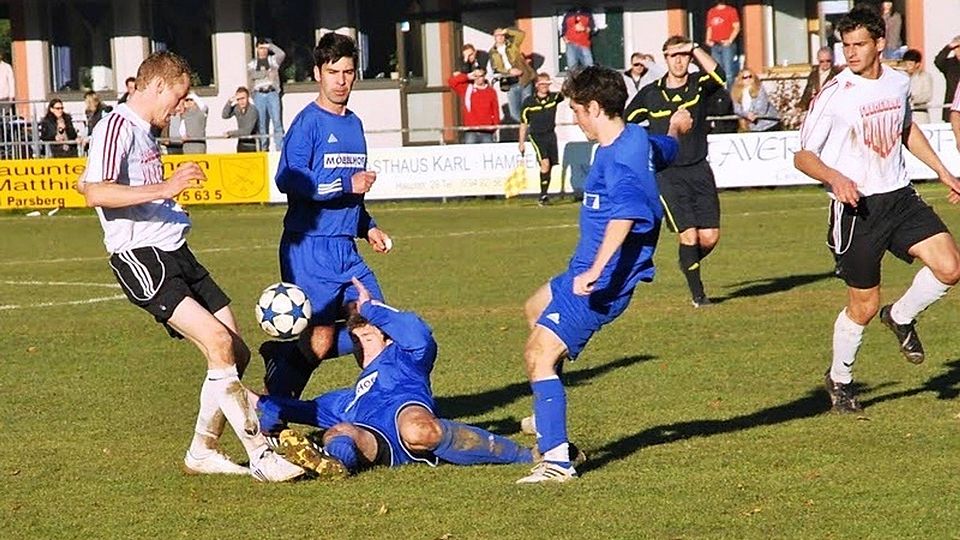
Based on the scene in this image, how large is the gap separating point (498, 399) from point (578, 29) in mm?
23736

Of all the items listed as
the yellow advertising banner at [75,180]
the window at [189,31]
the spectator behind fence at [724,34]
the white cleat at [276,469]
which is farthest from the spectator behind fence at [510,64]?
the white cleat at [276,469]

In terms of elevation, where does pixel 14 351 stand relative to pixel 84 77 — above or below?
below

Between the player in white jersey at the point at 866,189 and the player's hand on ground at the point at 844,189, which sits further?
the player in white jersey at the point at 866,189

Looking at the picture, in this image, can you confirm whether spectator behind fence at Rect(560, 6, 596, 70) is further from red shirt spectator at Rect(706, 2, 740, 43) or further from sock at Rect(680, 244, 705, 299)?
sock at Rect(680, 244, 705, 299)

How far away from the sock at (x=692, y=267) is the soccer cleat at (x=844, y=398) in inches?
213

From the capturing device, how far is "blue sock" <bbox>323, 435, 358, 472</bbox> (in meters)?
8.30

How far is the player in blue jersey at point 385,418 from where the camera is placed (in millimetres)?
8367

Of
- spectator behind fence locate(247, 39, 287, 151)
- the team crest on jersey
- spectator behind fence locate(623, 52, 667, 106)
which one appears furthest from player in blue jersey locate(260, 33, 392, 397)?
spectator behind fence locate(247, 39, 287, 151)

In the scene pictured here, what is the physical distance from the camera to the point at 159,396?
37.0 feet

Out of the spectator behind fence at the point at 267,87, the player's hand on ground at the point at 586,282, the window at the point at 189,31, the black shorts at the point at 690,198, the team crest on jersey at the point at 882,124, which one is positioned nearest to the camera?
the player's hand on ground at the point at 586,282

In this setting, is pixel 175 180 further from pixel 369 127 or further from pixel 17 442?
pixel 369 127

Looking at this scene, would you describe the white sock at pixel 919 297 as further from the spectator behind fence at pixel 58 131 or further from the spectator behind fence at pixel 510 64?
the spectator behind fence at pixel 58 131

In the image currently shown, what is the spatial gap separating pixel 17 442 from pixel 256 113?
23440mm

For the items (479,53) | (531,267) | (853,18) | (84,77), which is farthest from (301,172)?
(84,77)
